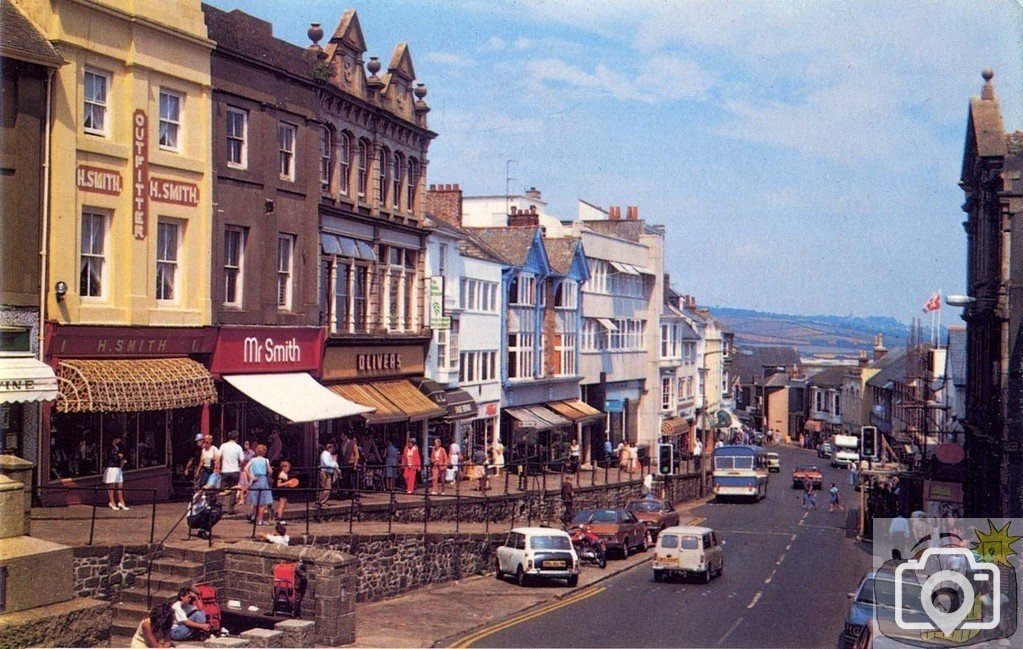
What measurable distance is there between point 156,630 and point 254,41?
19588 millimetres

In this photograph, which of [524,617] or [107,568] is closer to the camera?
[107,568]

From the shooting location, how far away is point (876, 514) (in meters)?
48.4

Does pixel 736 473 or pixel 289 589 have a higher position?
pixel 289 589

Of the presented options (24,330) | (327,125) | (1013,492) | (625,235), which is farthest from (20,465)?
(625,235)

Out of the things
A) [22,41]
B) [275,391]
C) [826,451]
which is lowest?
[826,451]

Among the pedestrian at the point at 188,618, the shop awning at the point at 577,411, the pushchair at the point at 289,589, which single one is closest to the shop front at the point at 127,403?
the pushchair at the point at 289,589

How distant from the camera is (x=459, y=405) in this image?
47375 millimetres

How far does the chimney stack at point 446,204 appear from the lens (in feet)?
181

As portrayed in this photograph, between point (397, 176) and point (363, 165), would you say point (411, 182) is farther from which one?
point (363, 165)

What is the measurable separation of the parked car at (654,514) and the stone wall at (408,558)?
33.9 feet

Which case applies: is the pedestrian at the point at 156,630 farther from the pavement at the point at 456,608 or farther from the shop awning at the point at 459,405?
the shop awning at the point at 459,405

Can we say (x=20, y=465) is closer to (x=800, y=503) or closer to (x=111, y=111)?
(x=111, y=111)

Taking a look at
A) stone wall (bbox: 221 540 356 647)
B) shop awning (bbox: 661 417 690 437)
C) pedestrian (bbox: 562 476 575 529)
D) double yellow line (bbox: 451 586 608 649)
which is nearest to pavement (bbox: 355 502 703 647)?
double yellow line (bbox: 451 586 608 649)

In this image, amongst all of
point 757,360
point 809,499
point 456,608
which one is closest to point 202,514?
point 456,608
